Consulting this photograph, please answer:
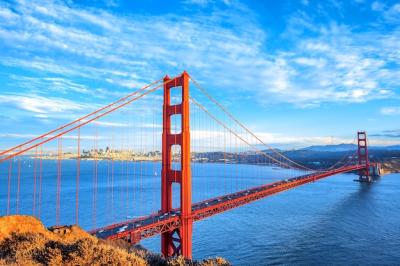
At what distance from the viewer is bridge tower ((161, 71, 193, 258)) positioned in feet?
68.9

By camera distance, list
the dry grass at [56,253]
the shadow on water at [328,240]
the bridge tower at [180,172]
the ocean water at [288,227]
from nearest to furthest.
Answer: the dry grass at [56,253], the bridge tower at [180,172], the shadow on water at [328,240], the ocean water at [288,227]

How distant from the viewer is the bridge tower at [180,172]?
2102 cm

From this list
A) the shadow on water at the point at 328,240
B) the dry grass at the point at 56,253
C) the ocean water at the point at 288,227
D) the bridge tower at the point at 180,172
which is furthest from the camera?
the ocean water at the point at 288,227

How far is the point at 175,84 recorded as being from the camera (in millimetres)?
22844

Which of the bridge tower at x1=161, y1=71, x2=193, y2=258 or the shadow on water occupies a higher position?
the bridge tower at x1=161, y1=71, x2=193, y2=258

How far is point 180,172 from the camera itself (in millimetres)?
21719

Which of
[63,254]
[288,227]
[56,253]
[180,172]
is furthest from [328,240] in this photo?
[56,253]

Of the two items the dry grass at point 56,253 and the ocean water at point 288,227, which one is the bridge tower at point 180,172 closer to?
the ocean water at point 288,227

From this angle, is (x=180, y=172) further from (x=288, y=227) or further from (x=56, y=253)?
(x=288, y=227)

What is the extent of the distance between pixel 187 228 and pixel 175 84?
9.75m

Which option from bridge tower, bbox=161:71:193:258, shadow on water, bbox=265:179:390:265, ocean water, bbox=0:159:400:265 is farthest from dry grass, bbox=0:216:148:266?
shadow on water, bbox=265:179:390:265

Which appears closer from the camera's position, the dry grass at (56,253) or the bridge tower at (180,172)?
the dry grass at (56,253)

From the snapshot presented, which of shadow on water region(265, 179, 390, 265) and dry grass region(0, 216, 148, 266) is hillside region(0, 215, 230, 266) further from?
shadow on water region(265, 179, 390, 265)

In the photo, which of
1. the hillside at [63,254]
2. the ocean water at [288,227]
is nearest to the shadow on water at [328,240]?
the ocean water at [288,227]
